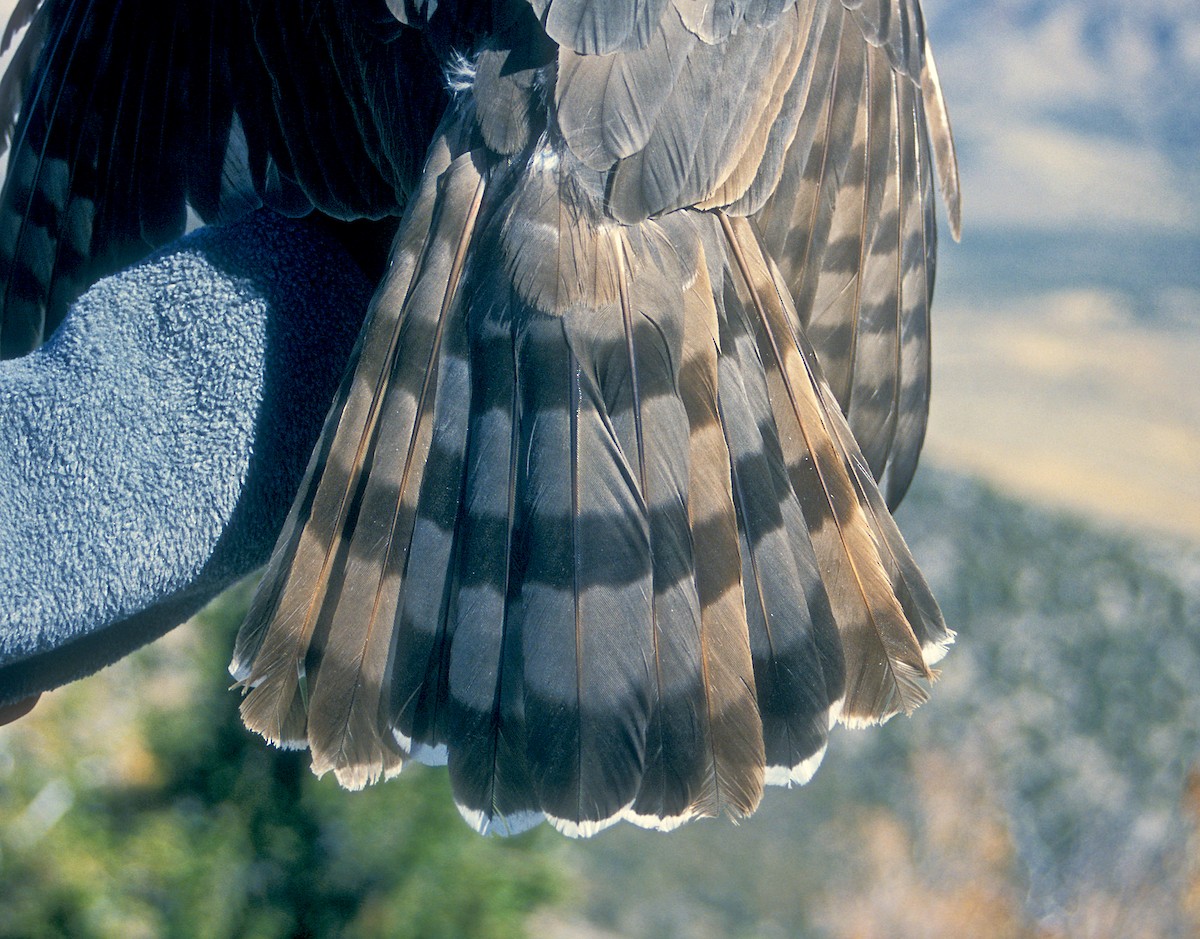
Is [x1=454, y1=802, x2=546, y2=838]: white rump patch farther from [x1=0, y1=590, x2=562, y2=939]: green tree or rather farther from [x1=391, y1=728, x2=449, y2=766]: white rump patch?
[x1=0, y1=590, x2=562, y2=939]: green tree

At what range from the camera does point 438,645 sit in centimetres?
124

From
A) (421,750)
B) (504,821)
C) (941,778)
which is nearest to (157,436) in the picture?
(421,750)

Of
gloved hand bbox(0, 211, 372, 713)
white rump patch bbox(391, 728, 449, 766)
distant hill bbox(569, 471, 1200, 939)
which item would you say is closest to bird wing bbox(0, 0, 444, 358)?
gloved hand bbox(0, 211, 372, 713)

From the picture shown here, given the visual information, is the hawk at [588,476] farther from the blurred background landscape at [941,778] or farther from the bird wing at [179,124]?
the blurred background landscape at [941,778]

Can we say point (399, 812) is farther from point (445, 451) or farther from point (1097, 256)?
point (1097, 256)

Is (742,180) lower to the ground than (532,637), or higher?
higher

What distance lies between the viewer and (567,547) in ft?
3.98

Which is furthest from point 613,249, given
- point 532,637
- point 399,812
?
point 399,812

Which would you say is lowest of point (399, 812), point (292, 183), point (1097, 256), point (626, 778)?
point (1097, 256)

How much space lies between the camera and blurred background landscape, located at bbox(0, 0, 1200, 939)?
341 centimetres

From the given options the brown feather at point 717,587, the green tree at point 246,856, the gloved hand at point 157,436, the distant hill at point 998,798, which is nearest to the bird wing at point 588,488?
the brown feather at point 717,587

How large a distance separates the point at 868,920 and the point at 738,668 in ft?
13.7

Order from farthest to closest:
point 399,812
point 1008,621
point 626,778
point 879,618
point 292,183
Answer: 1. point 1008,621
2. point 399,812
3. point 292,183
4. point 879,618
5. point 626,778

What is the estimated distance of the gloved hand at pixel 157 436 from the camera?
51.1 inches
